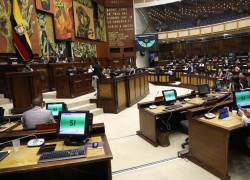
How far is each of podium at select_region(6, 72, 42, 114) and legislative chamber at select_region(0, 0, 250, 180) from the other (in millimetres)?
27

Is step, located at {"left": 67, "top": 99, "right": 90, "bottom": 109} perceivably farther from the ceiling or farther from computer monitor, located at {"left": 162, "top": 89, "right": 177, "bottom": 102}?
the ceiling

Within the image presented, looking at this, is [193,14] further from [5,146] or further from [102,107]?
[5,146]

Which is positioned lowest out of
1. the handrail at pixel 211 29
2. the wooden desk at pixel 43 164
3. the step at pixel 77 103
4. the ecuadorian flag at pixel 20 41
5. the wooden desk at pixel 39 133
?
the step at pixel 77 103

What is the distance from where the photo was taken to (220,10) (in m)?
20.8

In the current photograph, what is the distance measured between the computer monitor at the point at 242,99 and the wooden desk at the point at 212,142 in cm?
36

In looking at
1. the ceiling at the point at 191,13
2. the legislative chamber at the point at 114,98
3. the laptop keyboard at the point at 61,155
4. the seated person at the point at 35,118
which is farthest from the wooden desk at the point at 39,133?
the ceiling at the point at 191,13

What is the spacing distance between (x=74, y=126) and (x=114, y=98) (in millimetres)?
5132

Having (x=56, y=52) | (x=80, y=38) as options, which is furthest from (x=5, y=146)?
(x=80, y=38)

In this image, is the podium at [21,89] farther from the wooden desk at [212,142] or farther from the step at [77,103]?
the wooden desk at [212,142]

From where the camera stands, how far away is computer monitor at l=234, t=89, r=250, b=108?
4.16 m

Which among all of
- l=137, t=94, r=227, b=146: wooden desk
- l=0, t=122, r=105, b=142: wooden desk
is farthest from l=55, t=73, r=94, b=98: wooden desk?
l=0, t=122, r=105, b=142: wooden desk


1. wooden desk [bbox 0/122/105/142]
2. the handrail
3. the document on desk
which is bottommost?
the document on desk

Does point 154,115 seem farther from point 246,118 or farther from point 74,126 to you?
point 74,126

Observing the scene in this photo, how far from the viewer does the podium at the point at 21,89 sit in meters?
6.62
